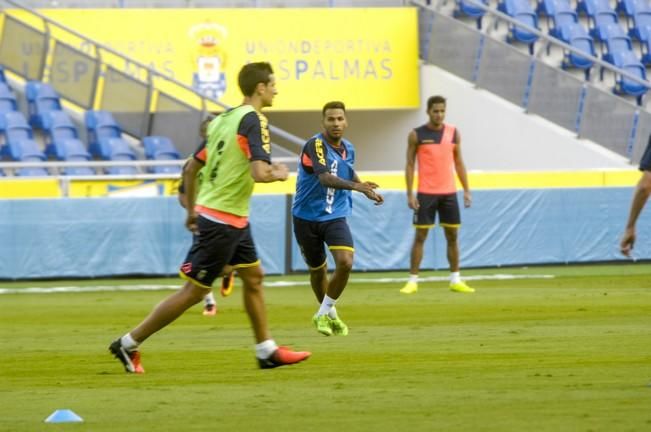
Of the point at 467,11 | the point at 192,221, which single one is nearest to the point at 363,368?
the point at 192,221

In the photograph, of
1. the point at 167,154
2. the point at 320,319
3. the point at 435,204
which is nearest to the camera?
the point at 320,319

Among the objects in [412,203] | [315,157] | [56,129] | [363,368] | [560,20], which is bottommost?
[363,368]

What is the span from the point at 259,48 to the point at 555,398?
78.5 ft

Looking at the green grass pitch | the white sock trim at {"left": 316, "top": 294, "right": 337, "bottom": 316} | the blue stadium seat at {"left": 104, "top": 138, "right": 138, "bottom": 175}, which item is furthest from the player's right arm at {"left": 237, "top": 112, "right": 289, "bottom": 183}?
the blue stadium seat at {"left": 104, "top": 138, "right": 138, "bottom": 175}

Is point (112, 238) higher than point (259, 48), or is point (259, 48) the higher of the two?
point (259, 48)

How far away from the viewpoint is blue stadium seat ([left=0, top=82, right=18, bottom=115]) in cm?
2747

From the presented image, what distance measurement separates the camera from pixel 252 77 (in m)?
10.1

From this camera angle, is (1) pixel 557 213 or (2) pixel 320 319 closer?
(2) pixel 320 319

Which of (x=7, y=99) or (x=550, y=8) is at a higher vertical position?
(x=550, y=8)

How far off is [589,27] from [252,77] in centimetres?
2605

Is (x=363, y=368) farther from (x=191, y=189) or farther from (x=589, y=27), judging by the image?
(x=589, y=27)

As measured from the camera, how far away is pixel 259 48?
31.7 metres

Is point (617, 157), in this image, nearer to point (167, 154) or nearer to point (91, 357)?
point (167, 154)

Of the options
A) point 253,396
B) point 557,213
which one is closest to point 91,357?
point 253,396
